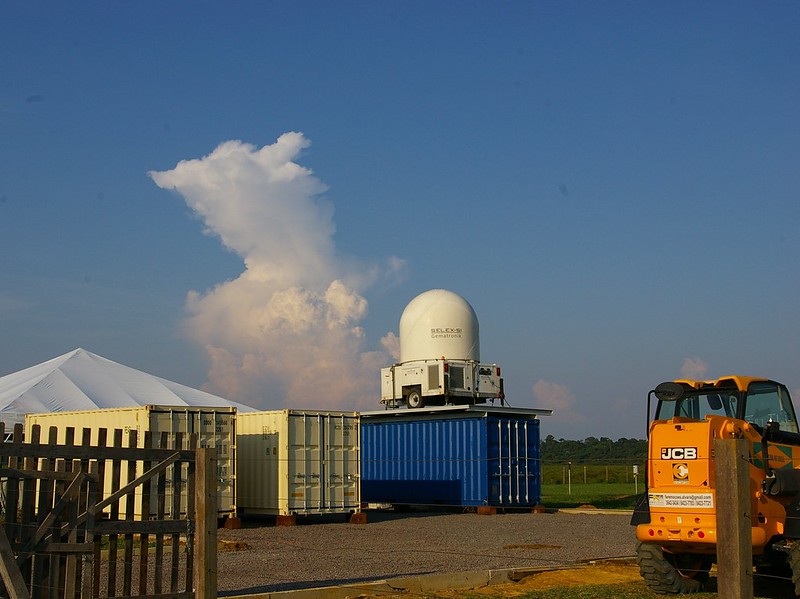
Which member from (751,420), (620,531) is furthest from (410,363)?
(751,420)

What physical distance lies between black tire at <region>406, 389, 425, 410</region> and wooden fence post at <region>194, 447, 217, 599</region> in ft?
81.1

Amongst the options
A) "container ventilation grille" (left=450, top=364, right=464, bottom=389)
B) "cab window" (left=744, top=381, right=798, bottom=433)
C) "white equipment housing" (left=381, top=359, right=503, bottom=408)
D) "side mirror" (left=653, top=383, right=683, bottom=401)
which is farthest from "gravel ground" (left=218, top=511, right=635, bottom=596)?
"container ventilation grille" (left=450, top=364, right=464, bottom=389)

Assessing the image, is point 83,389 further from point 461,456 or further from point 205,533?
point 205,533

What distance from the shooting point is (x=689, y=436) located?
39.1ft

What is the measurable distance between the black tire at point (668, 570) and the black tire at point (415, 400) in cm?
2127

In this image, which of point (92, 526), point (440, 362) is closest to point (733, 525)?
point (92, 526)

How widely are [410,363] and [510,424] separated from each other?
203 inches

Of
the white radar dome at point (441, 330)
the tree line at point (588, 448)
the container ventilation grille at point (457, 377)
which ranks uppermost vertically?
the white radar dome at point (441, 330)

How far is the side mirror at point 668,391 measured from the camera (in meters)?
12.1

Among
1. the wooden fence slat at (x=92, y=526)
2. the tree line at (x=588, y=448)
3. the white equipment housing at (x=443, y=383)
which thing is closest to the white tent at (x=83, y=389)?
the white equipment housing at (x=443, y=383)

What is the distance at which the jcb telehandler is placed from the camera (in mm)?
11688

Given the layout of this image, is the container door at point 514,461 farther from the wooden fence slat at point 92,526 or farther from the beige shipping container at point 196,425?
the wooden fence slat at point 92,526

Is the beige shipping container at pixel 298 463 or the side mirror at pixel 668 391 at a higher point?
the side mirror at pixel 668 391

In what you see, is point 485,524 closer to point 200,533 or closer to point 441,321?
point 441,321
